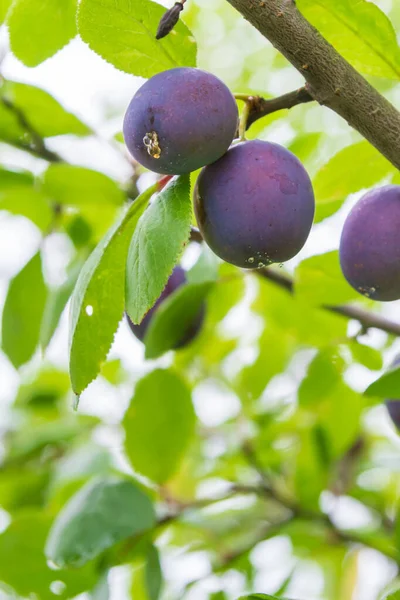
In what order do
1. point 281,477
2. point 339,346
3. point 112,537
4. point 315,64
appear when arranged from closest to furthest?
point 315,64 < point 112,537 < point 339,346 < point 281,477

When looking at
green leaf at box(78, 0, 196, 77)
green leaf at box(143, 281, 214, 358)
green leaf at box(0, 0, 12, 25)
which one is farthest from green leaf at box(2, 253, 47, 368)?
green leaf at box(78, 0, 196, 77)

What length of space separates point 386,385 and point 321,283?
0.30m

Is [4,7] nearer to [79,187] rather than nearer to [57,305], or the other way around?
[79,187]

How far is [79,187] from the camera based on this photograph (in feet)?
4.64

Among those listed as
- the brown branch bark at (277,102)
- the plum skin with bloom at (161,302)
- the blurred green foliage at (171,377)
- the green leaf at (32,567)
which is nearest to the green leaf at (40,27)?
the blurred green foliage at (171,377)

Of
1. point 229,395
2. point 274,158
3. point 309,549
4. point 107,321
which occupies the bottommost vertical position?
point 229,395

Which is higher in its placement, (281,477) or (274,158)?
(274,158)

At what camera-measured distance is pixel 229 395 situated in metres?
1.94

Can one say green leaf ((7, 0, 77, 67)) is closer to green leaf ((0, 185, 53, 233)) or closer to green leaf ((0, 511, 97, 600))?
green leaf ((0, 185, 53, 233))

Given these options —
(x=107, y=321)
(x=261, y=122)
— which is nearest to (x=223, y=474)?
(x=261, y=122)

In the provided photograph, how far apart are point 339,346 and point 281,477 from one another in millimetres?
490

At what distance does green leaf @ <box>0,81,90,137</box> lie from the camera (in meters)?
1.35

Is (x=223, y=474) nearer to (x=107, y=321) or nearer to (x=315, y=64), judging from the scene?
(x=107, y=321)

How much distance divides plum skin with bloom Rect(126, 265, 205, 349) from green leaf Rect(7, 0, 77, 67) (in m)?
0.43
